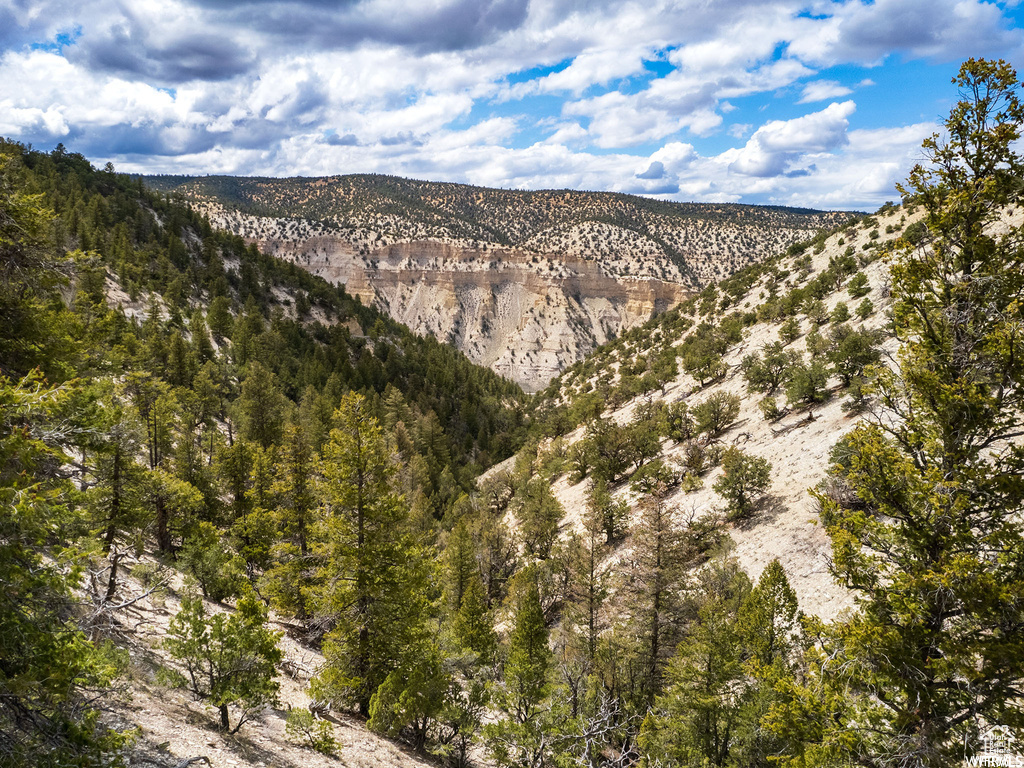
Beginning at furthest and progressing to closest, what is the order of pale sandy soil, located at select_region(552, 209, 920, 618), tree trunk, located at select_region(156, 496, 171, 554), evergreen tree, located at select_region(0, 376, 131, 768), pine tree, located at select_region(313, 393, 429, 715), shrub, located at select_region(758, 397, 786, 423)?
shrub, located at select_region(758, 397, 786, 423)
tree trunk, located at select_region(156, 496, 171, 554)
pale sandy soil, located at select_region(552, 209, 920, 618)
pine tree, located at select_region(313, 393, 429, 715)
evergreen tree, located at select_region(0, 376, 131, 768)

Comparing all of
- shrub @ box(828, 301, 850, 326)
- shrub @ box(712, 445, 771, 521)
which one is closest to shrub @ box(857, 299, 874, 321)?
shrub @ box(828, 301, 850, 326)

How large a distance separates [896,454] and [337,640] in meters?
15.4

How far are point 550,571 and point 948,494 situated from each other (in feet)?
85.1

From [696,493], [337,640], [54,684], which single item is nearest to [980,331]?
[54,684]

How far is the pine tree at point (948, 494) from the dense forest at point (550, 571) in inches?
1.8

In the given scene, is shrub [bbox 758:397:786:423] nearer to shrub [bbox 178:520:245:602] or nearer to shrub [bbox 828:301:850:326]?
shrub [bbox 828:301:850:326]

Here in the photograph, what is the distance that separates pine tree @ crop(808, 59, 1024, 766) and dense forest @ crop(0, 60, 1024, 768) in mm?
45

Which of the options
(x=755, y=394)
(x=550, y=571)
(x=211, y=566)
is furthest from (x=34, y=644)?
(x=755, y=394)

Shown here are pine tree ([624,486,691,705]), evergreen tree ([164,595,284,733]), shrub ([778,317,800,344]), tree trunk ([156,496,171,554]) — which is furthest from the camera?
shrub ([778,317,800,344])

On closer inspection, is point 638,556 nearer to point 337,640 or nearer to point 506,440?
point 337,640

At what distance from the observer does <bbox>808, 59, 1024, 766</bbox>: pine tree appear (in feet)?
Result: 23.3

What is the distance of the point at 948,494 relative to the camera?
746cm

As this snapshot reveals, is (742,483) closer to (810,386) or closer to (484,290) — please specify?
(810,386)

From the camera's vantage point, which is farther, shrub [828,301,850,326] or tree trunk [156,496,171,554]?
shrub [828,301,850,326]
